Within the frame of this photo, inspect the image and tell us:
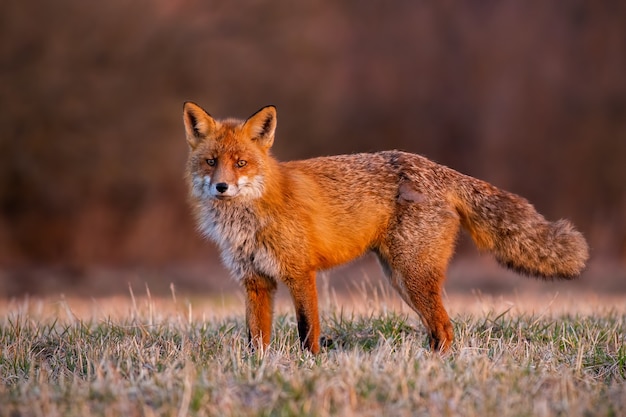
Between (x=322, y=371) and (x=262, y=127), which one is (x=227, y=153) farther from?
(x=322, y=371)

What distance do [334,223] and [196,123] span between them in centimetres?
141

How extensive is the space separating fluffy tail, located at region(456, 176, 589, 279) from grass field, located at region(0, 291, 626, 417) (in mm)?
524

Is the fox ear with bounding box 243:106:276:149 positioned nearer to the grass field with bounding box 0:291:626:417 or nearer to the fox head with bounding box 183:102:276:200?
the fox head with bounding box 183:102:276:200

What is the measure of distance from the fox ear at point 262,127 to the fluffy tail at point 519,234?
5.47 feet

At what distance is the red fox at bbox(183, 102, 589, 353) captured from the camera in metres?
6.37

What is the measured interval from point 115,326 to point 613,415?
13.5 feet

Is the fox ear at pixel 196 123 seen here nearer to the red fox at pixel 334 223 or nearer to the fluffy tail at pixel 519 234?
the red fox at pixel 334 223

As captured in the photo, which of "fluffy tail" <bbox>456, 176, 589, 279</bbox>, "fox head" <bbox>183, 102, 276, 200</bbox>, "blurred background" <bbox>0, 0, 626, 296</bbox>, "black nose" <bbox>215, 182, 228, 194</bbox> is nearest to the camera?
"black nose" <bbox>215, 182, 228, 194</bbox>

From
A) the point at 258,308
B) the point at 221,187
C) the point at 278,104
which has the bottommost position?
the point at 258,308

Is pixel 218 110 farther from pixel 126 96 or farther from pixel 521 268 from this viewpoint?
pixel 521 268

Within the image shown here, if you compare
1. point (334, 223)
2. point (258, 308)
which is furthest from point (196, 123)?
point (258, 308)

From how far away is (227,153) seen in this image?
6.43 meters

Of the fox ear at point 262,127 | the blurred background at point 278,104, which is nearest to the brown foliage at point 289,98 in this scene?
the blurred background at point 278,104

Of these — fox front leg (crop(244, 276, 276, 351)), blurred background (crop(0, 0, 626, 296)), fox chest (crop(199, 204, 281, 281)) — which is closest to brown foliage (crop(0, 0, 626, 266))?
blurred background (crop(0, 0, 626, 296))
